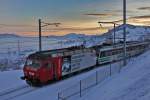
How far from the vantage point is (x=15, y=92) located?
33219mm

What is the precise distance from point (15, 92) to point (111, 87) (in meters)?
12.4

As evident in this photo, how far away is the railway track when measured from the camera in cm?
3121

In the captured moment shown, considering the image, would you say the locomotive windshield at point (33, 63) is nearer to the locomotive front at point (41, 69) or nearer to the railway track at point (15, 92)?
the locomotive front at point (41, 69)

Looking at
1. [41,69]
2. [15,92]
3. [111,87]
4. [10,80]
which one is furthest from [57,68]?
[111,87]

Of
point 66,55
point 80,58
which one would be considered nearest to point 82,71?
point 80,58

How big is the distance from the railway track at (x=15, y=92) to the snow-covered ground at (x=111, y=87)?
87 cm

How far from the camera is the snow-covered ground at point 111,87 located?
1936cm

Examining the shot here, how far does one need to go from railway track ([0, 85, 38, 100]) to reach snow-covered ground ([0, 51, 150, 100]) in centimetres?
87

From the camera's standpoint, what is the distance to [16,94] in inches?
1268

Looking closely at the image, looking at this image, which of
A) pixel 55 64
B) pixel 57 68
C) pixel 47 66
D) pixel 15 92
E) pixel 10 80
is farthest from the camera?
pixel 10 80

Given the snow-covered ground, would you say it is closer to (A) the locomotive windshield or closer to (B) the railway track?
(B) the railway track

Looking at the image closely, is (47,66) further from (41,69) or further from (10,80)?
(10,80)

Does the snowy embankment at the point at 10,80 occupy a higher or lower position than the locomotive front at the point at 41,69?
lower

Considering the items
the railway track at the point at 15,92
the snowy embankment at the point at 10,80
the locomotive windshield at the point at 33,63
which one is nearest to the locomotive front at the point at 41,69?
the locomotive windshield at the point at 33,63
